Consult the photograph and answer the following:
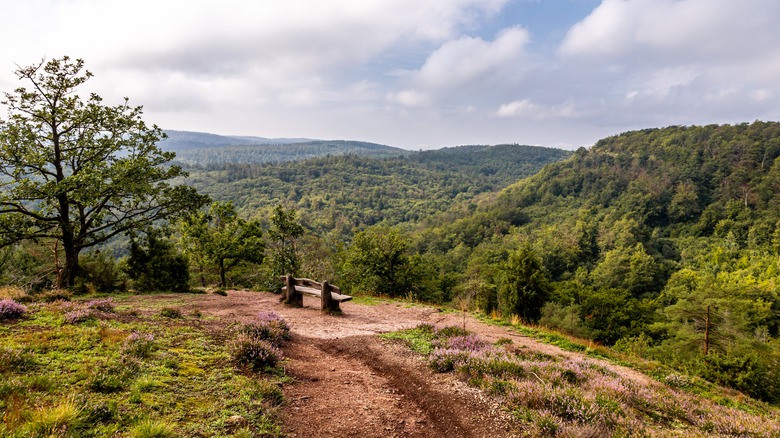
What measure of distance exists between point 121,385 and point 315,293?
846cm

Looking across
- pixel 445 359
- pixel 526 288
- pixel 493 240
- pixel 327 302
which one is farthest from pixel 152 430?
pixel 493 240

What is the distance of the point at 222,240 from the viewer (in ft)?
72.6

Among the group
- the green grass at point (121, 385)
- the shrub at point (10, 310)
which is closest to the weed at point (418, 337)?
the green grass at point (121, 385)

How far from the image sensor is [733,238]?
9119 centimetres

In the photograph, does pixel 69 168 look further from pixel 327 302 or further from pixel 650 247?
pixel 650 247

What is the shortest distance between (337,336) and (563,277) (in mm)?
92934

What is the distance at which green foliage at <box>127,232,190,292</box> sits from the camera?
17906mm

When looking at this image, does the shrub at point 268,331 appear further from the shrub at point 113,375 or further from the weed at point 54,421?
the weed at point 54,421

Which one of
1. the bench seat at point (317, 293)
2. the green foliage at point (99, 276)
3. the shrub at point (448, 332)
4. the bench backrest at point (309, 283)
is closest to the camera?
the shrub at point (448, 332)

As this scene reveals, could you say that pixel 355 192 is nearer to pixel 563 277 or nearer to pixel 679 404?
pixel 563 277

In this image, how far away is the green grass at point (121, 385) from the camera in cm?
358

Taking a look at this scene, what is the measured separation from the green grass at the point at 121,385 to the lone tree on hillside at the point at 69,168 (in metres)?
8.63

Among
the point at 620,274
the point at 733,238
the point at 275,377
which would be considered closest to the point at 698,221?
the point at 733,238

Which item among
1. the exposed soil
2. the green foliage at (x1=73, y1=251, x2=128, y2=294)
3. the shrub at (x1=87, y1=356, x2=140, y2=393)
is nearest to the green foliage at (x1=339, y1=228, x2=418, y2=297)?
the green foliage at (x1=73, y1=251, x2=128, y2=294)
